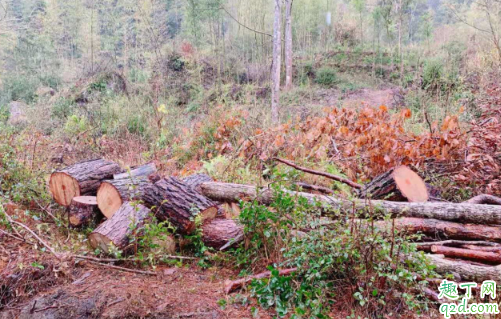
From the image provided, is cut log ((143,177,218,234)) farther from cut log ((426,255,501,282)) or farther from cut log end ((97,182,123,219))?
cut log ((426,255,501,282))

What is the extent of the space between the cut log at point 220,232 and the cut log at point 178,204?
105 millimetres

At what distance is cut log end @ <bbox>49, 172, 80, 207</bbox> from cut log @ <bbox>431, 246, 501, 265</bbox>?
3.22 meters

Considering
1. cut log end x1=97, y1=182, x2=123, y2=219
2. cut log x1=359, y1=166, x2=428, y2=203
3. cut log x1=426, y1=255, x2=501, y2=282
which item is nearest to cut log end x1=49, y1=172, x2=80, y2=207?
cut log end x1=97, y1=182, x2=123, y2=219

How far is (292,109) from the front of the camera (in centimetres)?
1052

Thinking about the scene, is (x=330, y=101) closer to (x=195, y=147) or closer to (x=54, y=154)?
(x=195, y=147)

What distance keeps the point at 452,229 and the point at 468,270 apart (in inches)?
18.4

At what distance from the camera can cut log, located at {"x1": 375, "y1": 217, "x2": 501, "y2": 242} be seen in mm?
2814

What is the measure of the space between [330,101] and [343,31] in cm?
750

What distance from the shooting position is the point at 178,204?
10.2ft

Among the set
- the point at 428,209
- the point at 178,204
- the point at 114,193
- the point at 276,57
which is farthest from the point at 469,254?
the point at 276,57

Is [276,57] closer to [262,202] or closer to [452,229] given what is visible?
[262,202]

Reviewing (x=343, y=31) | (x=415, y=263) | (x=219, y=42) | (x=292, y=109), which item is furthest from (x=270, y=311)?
(x=343, y=31)

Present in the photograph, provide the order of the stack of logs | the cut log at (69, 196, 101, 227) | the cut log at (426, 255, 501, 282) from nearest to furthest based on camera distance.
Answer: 1. the cut log at (426, 255, 501, 282)
2. the stack of logs
3. the cut log at (69, 196, 101, 227)

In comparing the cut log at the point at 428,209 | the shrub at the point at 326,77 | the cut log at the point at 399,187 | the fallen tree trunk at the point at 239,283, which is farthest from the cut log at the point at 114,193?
the shrub at the point at 326,77
